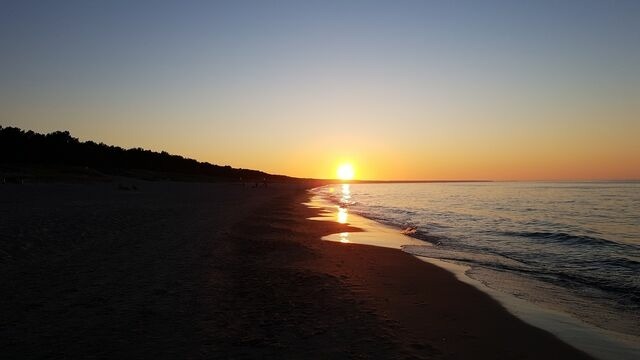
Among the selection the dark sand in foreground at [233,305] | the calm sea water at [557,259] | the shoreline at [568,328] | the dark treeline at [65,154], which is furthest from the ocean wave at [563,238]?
the dark treeline at [65,154]

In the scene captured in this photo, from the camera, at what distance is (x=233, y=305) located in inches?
367

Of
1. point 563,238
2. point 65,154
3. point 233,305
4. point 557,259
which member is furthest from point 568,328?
point 65,154

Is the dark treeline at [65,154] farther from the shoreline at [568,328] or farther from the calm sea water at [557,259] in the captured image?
the shoreline at [568,328]

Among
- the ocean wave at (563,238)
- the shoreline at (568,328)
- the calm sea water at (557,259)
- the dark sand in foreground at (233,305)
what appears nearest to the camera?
the dark sand in foreground at (233,305)

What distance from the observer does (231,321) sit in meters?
8.23

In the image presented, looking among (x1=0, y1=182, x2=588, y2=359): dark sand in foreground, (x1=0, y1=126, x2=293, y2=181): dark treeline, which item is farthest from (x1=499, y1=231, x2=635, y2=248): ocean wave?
(x1=0, y1=126, x2=293, y2=181): dark treeline

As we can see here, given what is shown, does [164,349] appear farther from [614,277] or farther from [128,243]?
[614,277]

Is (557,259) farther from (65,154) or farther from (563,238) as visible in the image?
(65,154)

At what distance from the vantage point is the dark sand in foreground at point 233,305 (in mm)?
7086

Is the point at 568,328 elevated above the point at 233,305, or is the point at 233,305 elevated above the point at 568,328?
the point at 233,305

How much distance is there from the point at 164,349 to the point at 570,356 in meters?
6.25

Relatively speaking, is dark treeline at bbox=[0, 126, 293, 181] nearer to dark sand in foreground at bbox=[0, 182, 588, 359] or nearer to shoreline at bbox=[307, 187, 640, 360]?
dark sand in foreground at bbox=[0, 182, 588, 359]

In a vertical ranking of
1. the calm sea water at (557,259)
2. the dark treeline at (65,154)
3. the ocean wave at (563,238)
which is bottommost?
the calm sea water at (557,259)

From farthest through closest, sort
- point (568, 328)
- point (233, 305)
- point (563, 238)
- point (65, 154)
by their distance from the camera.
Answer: point (65, 154) < point (563, 238) < point (233, 305) < point (568, 328)
